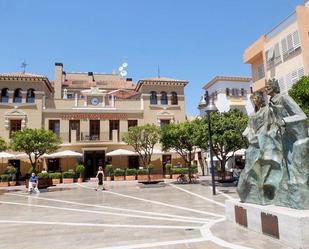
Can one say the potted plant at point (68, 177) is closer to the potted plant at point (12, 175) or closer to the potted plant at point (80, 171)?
the potted plant at point (80, 171)

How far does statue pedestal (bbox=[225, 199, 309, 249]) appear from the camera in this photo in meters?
5.65

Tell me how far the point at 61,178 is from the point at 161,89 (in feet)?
51.2

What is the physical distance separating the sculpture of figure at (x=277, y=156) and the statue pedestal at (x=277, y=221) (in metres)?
0.28

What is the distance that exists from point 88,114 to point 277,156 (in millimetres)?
29388

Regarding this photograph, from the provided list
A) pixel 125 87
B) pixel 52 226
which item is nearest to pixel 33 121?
pixel 125 87

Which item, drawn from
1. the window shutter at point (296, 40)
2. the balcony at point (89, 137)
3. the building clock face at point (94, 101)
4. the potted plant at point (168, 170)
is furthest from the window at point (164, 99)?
the window shutter at point (296, 40)

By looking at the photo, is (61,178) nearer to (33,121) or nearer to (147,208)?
(33,121)

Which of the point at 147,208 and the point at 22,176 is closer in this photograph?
the point at 147,208

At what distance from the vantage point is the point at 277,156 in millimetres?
7172

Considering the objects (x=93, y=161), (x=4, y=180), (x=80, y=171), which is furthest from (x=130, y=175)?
(x=4, y=180)

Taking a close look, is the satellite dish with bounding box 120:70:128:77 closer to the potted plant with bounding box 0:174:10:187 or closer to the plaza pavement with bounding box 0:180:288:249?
the potted plant with bounding box 0:174:10:187

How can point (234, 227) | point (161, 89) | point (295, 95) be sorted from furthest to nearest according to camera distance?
1. point (161, 89)
2. point (295, 95)
3. point (234, 227)

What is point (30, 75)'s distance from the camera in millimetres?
34062

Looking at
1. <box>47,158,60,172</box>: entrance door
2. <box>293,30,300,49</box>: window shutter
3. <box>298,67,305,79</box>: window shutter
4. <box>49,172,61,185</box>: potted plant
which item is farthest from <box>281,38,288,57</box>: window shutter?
<box>47,158,60,172</box>: entrance door
